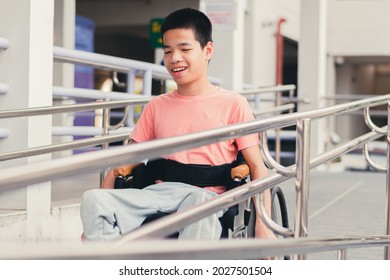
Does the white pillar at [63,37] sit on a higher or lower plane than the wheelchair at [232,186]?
higher

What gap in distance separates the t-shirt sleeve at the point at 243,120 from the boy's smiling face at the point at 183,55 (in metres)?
0.21

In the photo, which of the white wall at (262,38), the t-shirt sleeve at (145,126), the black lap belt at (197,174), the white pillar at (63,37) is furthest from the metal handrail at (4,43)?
the white wall at (262,38)

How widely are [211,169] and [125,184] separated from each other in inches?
14.9

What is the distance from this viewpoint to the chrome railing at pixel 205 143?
169 centimetres

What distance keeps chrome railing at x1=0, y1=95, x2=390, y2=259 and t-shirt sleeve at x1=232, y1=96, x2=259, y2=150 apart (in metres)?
0.15

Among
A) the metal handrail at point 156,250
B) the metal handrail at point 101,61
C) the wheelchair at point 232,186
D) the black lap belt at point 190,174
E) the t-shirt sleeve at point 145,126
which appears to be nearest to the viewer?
the metal handrail at point 156,250

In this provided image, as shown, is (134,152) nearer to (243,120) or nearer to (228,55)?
(243,120)

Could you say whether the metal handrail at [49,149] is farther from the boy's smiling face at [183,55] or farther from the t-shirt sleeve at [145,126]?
the boy's smiling face at [183,55]

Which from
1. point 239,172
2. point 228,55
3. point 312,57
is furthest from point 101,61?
point 312,57

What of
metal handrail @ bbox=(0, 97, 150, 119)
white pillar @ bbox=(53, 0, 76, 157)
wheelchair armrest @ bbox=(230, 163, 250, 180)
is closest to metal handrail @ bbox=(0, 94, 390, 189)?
wheelchair armrest @ bbox=(230, 163, 250, 180)

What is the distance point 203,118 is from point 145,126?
0.29 metres

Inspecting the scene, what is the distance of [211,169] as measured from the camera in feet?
10.2
